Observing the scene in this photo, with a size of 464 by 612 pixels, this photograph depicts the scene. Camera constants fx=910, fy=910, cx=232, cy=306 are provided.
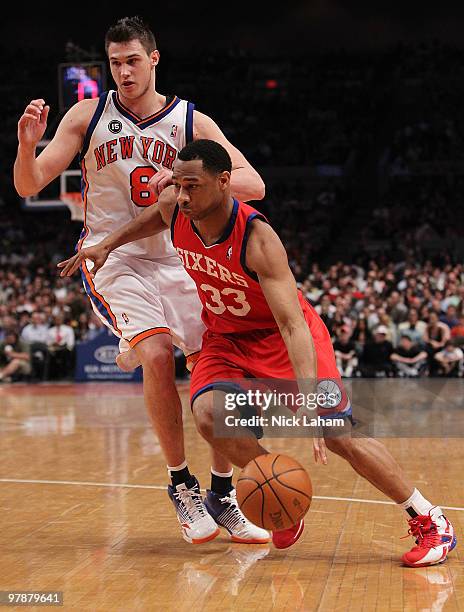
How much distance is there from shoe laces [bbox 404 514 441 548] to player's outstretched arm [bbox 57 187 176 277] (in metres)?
1.87

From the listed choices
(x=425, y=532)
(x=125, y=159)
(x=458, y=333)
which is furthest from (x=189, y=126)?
(x=458, y=333)

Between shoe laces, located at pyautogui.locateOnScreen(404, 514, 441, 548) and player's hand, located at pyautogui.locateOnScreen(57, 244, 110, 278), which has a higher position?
player's hand, located at pyautogui.locateOnScreen(57, 244, 110, 278)

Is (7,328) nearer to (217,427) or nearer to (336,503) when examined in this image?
(336,503)

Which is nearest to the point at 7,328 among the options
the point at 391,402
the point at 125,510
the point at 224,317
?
the point at 391,402

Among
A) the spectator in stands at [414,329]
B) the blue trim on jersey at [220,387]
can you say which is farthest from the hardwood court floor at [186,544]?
the spectator in stands at [414,329]

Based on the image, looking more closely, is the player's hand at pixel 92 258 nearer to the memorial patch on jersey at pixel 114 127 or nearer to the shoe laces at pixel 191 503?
the memorial patch on jersey at pixel 114 127

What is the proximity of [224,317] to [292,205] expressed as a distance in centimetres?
1987

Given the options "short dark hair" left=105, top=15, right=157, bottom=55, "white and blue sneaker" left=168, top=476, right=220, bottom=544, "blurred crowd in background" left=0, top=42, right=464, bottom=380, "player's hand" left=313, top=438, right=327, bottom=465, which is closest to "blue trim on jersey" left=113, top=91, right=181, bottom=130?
"short dark hair" left=105, top=15, right=157, bottom=55

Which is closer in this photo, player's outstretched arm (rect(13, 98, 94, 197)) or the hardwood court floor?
the hardwood court floor

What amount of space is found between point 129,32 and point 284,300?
5.52 ft

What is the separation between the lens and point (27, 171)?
4.60 metres

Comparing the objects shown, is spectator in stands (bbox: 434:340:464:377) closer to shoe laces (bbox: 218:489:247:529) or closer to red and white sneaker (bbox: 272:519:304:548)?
shoe laces (bbox: 218:489:247:529)

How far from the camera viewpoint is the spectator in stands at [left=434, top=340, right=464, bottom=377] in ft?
43.7

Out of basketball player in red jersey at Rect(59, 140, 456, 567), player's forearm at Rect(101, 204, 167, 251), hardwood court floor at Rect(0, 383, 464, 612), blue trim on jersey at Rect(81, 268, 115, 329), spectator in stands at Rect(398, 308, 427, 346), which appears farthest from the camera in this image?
spectator in stands at Rect(398, 308, 427, 346)
